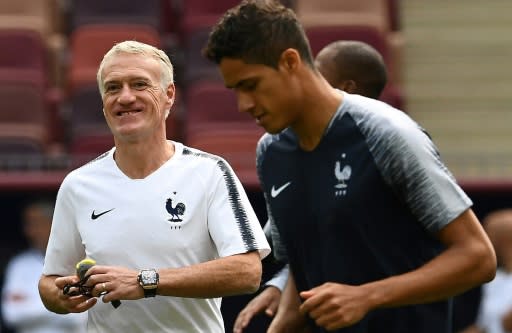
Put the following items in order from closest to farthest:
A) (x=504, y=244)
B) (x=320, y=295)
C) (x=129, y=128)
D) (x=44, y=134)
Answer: (x=320, y=295) < (x=129, y=128) < (x=504, y=244) < (x=44, y=134)

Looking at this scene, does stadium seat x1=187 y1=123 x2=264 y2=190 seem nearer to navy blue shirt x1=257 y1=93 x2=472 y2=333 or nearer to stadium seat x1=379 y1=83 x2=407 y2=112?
stadium seat x1=379 y1=83 x2=407 y2=112

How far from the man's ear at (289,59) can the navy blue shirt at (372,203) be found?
0.20 metres

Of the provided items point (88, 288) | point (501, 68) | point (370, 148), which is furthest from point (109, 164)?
point (501, 68)

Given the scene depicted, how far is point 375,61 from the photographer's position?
481cm

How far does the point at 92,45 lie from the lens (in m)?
10.7

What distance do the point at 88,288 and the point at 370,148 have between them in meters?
0.90

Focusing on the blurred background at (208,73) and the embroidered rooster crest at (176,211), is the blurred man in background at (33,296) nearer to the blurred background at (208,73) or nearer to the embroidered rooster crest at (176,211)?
the blurred background at (208,73)

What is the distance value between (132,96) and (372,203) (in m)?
0.87

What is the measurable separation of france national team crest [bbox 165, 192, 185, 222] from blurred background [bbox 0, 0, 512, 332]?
4017 millimetres

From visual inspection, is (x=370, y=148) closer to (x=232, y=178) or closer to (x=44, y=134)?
(x=232, y=178)

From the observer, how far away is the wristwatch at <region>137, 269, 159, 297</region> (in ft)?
12.8

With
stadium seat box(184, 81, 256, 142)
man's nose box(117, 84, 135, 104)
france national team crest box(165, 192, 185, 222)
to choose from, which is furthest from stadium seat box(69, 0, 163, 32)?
france national team crest box(165, 192, 185, 222)

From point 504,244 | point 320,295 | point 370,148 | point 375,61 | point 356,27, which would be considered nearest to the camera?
point 320,295

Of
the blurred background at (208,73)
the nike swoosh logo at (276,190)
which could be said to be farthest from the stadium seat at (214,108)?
the nike swoosh logo at (276,190)
